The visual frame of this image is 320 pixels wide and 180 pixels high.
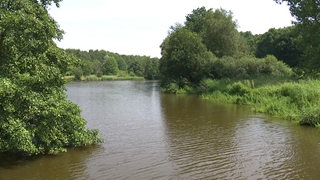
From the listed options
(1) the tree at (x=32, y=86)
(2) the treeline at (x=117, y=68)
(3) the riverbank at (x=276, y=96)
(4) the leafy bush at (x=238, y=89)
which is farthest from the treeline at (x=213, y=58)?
(2) the treeline at (x=117, y=68)

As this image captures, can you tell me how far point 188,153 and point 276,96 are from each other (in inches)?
735

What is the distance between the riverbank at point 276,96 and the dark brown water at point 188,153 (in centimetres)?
161

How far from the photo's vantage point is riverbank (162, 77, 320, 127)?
25.2 m

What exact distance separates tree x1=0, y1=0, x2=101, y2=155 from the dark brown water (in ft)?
3.58

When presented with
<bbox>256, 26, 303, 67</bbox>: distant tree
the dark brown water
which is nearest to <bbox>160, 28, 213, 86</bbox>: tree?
<bbox>256, 26, 303, 67</bbox>: distant tree

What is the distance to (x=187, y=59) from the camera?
181 ft

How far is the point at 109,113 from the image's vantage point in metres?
30.0

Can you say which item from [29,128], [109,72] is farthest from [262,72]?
[109,72]

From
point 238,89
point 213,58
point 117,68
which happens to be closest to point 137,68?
point 117,68

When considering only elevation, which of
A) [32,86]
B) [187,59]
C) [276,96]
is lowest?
[276,96]

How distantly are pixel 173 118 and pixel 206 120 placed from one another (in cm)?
283

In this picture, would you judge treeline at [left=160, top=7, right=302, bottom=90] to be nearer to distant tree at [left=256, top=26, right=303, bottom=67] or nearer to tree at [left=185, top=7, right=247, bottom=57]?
tree at [left=185, top=7, right=247, bottom=57]

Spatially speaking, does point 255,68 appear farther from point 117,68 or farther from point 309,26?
point 117,68

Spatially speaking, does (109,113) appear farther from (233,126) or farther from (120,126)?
(233,126)
